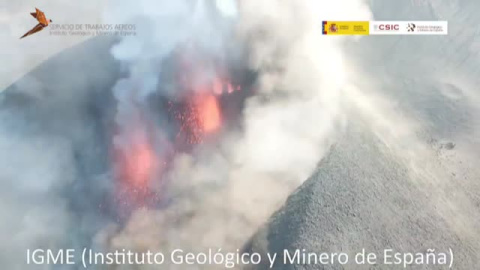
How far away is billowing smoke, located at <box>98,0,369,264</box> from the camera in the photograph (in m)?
19.1

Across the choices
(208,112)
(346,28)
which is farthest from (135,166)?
(346,28)

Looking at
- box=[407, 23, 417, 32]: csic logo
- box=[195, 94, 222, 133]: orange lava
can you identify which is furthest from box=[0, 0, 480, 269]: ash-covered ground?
box=[407, 23, 417, 32]: csic logo

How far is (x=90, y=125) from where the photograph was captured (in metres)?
22.8

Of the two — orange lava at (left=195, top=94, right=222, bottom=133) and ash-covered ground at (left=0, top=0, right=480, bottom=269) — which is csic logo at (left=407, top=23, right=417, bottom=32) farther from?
orange lava at (left=195, top=94, right=222, bottom=133)

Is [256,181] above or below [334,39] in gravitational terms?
below

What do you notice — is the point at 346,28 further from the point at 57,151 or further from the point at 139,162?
the point at 57,151

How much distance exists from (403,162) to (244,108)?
7.99m

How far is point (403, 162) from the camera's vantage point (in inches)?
767

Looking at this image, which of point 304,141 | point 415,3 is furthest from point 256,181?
point 415,3

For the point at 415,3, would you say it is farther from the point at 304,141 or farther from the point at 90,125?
the point at 90,125

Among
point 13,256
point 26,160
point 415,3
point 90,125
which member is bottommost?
point 13,256

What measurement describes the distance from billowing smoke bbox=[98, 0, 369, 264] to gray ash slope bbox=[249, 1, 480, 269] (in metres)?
1.16

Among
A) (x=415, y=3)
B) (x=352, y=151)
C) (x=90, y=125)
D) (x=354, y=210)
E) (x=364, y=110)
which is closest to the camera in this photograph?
(x=354, y=210)

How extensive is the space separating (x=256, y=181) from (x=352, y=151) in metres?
4.47
